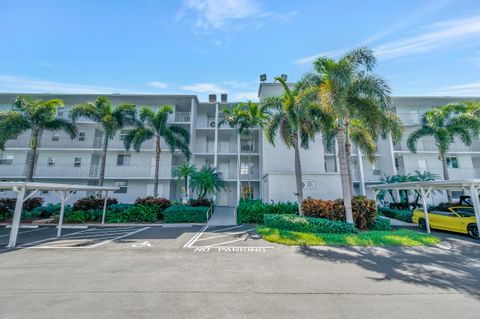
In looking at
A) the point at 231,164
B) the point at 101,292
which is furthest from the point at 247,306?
the point at 231,164

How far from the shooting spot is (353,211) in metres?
10.9

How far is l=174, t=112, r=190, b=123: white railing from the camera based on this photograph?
21562mm

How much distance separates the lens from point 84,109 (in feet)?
52.3

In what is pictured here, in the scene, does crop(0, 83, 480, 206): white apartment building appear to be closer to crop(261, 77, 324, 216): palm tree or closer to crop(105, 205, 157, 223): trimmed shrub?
crop(105, 205, 157, 223): trimmed shrub

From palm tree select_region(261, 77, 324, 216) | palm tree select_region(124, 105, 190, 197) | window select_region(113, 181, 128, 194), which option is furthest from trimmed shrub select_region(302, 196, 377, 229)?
window select_region(113, 181, 128, 194)

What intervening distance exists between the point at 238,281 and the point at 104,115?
17.6m

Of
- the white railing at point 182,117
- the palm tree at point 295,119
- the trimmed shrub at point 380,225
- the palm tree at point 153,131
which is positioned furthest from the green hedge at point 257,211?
the white railing at point 182,117

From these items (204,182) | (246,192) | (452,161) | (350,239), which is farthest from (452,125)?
(204,182)

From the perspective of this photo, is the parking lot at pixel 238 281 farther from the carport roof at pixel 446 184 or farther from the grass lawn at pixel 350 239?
the carport roof at pixel 446 184

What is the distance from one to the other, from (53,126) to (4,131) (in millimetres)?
2816

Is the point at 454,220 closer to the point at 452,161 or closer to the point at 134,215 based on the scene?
the point at 452,161

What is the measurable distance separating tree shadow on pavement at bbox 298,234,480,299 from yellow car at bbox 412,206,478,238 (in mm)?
1299

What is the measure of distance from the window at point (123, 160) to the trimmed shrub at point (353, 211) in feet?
61.9

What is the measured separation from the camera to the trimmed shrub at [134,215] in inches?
563
